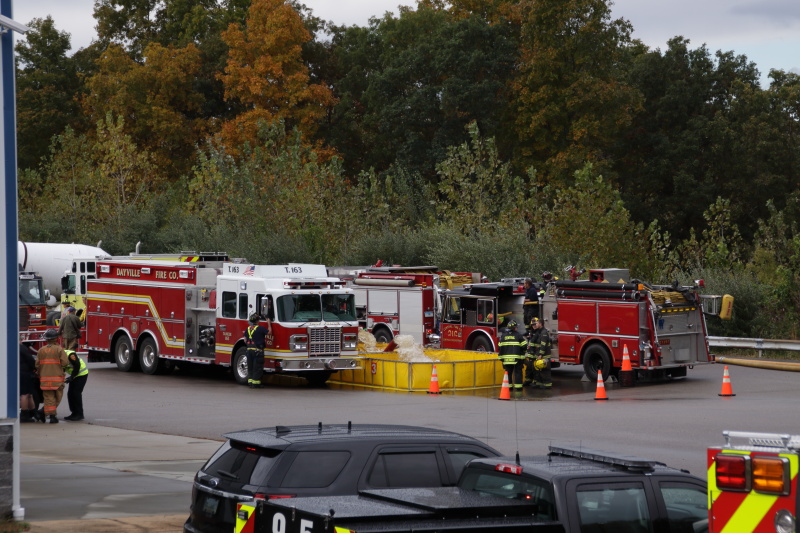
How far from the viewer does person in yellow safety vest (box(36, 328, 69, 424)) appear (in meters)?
18.7

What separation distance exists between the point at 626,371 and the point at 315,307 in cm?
747

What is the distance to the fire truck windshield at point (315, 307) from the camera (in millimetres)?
26109

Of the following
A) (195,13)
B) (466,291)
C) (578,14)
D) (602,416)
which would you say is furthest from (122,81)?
(602,416)

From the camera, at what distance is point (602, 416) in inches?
792

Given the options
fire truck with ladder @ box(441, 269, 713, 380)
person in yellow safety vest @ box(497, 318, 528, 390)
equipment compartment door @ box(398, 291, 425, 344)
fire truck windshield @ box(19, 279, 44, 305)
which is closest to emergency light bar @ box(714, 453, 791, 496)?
person in yellow safety vest @ box(497, 318, 528, 390)

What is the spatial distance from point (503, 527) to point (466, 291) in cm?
2382

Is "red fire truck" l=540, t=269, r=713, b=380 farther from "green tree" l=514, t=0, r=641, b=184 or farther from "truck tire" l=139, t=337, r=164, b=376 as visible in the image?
"green tree" l=514, t=0, r=641, b=184

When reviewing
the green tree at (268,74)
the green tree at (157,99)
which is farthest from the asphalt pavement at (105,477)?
the green tree at (157,99)

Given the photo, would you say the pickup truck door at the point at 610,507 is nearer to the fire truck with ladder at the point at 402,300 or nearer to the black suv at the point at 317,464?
the black suv at the point at 317,464

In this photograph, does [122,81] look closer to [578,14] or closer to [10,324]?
[578,14]

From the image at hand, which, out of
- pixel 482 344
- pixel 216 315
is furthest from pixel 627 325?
pixel 216 315

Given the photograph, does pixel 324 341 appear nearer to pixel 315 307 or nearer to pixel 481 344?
pixel 315 307

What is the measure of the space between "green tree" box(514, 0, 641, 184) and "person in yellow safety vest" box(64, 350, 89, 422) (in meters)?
39.3

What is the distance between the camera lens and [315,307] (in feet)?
86.9
